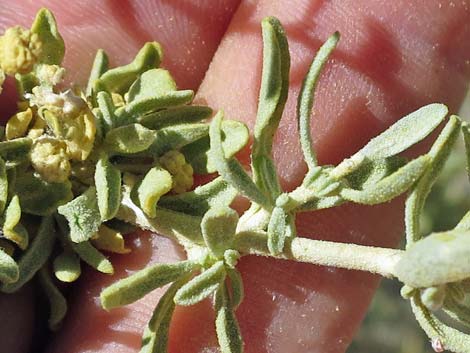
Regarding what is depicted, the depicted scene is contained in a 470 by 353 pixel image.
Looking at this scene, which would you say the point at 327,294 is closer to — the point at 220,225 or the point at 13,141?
the point at 220,225

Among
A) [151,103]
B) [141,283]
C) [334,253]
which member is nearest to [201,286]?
[141,283]

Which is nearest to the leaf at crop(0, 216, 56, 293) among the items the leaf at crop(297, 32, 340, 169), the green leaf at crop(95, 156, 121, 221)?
the green leaf at crop(95, 156, 121, 221)

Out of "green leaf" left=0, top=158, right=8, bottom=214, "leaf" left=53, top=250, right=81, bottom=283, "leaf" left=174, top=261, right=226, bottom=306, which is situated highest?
"leaf" left=174, top=261, right=226, bottom=306

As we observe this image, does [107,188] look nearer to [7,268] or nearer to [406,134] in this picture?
[7,268]

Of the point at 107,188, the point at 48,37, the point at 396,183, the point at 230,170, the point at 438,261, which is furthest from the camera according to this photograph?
the point at 48,37

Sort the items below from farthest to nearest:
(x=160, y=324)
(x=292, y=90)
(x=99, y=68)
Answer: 1. (x=292, y=90)
2. (x=99, y=68)
3. (x=160, y=324)

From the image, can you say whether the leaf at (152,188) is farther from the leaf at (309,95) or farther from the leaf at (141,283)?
the leaf at (309,95)

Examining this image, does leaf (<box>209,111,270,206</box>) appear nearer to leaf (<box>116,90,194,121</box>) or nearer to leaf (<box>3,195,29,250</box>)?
leaf (<box>116,90,194,121</box>)
